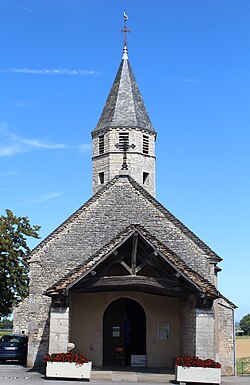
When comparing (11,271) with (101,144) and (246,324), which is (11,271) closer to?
(101,144)

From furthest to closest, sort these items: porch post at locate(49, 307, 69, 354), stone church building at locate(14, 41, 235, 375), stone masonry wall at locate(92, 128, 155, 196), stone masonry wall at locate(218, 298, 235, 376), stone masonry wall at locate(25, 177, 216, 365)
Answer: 1. stone masonry wall at locate(92, 128, 155, 196)
2. stone masonry wall at locate(218, 298, 235, 376)
3. stone masonry wall at locate(25, 177, 216, 365)
4. stone church building at locate(14, 41, 235, 375)
5. porch post at locate(49, 307, 69, 354)

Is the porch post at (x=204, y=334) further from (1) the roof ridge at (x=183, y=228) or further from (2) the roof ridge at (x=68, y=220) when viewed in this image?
(2) the roof ridge at (x=68, y=220)

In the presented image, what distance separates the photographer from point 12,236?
92.5 ft

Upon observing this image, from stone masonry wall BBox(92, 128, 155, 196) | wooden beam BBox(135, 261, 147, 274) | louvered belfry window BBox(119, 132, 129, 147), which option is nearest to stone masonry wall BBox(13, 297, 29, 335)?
stone masonry wall BBox(92, 128, 155, 196)

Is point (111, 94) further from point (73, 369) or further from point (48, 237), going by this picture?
point (73, 369)

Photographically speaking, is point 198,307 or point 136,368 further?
point 136,368

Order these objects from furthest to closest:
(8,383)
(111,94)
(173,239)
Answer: (111,94), (173,239), (8,383)

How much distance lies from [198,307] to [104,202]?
6369 mm

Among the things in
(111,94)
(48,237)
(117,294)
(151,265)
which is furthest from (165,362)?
(111,94)

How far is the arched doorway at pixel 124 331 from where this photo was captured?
1836 cm

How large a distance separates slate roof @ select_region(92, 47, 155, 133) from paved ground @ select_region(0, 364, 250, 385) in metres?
13.3

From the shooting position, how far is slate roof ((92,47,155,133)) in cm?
2598

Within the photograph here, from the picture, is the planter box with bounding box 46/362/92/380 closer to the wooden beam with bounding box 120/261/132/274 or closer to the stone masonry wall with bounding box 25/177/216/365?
the wooden beam with bounding box 120/261/132/274

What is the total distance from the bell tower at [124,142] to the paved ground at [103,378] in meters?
10.7
